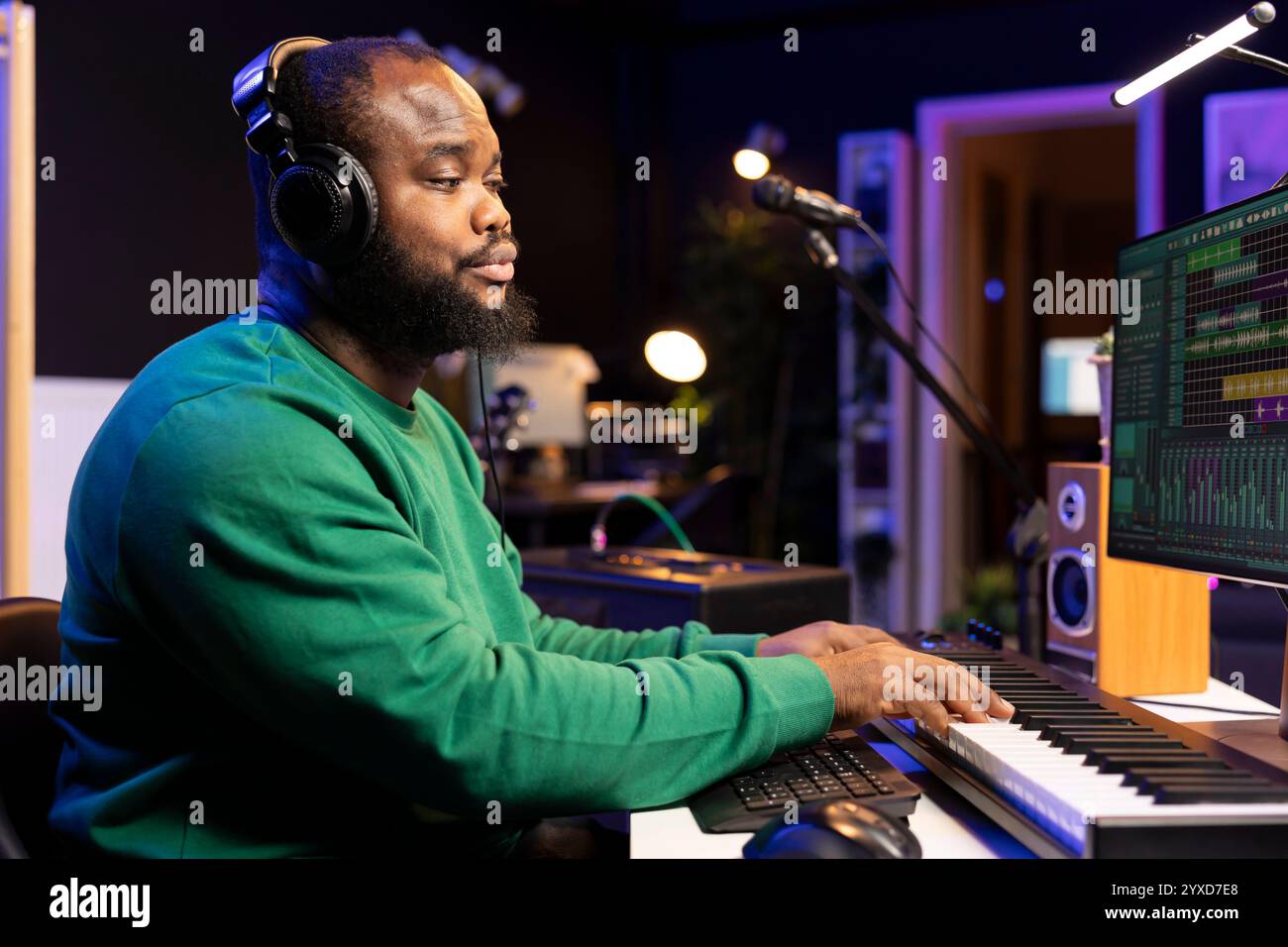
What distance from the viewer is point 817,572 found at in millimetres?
2221

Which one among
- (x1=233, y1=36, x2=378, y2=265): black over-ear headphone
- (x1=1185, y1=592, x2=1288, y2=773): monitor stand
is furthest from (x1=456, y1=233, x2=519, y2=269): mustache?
(x1=1185, y1=592, x2=1288, y2=773): monitor stand

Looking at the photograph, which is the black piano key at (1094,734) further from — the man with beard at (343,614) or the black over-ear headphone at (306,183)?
the black over-ear headphone at (306,183)

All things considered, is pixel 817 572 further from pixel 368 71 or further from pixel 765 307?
pixel 765 307

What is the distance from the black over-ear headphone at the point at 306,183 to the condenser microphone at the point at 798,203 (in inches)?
28.1

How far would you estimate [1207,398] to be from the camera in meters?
1.27

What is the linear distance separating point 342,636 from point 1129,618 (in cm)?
107

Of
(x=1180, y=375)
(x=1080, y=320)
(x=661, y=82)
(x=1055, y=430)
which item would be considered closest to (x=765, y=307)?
(x=661, y=82)

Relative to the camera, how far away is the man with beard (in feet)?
2.89

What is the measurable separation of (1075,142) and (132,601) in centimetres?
818

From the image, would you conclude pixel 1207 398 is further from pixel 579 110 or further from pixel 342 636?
pixel 579 110

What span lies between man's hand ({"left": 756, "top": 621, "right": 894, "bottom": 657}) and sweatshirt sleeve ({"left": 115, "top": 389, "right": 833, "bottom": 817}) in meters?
0.38
